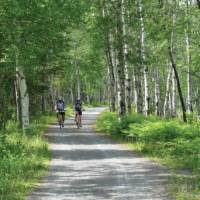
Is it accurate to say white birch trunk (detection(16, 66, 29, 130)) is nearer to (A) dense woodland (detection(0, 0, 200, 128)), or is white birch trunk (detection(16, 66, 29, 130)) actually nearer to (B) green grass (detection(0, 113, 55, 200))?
(A) dense woodland (detection(0, 0, 200, 128))

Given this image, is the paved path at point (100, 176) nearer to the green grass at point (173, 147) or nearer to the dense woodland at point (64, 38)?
the green grass at point (173, 147)

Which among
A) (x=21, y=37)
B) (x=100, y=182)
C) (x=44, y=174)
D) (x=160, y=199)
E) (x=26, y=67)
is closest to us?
(x=160, y=199)

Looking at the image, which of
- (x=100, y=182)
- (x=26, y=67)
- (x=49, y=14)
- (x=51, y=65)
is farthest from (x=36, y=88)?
(x=100, y=182)

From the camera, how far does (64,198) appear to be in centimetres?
1176

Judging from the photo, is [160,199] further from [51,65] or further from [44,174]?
[51,65]

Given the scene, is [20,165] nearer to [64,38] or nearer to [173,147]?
[173,147]

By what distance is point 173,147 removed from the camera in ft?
62.5

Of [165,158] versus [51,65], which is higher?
[51,65]

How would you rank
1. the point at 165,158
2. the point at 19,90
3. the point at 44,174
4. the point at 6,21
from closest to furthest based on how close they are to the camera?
1. the point at 44,174
2. the point at 165,158
3. the point at 6,21
4. the point at 19,90

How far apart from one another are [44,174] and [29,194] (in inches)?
110

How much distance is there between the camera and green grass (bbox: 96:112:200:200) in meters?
12.8

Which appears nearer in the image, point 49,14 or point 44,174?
point 44,174

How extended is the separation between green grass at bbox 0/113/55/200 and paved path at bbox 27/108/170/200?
302mm

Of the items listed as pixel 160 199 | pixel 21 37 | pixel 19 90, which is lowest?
pixel 160 199
